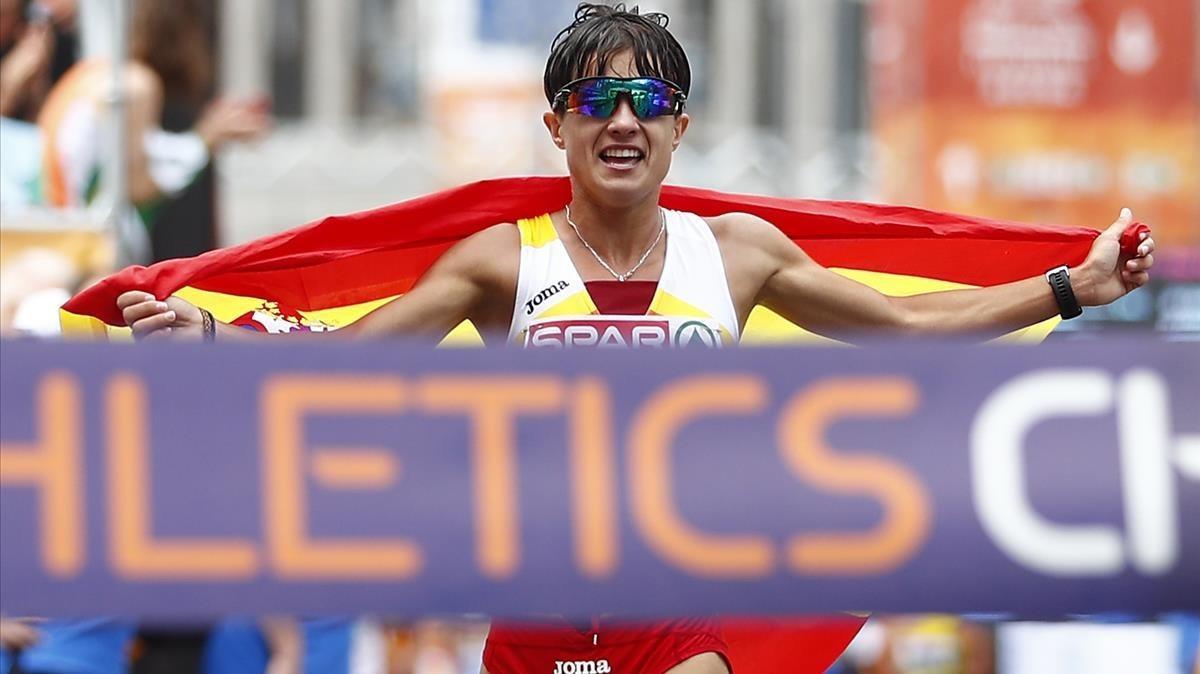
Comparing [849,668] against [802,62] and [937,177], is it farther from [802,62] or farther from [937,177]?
[802,62]

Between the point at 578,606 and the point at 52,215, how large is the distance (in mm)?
4949

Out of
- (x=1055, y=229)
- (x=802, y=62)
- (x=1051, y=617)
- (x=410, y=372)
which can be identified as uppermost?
(x=802, y=62)

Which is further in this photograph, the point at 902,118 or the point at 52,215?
the point at 902,118

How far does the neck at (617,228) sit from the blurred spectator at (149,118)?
3.56m

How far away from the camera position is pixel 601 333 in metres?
5.61

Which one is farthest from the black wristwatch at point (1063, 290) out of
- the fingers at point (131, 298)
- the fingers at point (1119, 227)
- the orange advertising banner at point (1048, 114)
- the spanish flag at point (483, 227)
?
the orange advertising banner at point (1048, 114)

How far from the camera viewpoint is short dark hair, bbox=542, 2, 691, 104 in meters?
5.60

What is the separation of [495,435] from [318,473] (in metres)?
0.34

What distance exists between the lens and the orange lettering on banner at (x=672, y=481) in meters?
4.25

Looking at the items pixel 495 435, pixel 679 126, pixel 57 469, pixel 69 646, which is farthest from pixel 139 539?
pixel 69 646

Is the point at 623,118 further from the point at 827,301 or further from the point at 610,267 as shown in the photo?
the point at 827,301

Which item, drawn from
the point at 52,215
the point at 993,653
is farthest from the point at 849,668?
the point at 52,215

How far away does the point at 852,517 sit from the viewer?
4.28 metres

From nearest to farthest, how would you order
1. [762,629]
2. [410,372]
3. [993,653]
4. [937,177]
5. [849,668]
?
[410,372]
[762,629]
[993,653]
[849,668]
[937,177]
